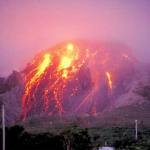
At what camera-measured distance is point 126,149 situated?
162ft

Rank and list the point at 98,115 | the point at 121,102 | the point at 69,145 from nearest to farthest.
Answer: the point at 69,145, the point at 98,115, the point at 121,102

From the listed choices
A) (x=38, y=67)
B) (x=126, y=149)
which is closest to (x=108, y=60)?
(x=38, y=67)

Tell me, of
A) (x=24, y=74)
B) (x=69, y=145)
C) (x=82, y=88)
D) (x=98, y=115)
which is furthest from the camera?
(x=24, y=74)

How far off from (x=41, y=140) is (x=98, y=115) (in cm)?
8213

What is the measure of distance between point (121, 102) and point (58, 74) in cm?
3670

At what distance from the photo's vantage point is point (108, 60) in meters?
185

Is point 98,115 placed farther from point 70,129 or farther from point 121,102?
point 70,129

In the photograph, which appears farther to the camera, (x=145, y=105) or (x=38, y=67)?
(x=38, y=67)

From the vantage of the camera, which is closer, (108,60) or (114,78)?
(114,78)

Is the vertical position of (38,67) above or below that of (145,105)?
above

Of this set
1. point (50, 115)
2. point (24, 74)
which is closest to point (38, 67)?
point (24, 74)

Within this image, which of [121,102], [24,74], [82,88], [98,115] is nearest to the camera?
[98,115]

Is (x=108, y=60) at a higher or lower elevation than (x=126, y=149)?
higher

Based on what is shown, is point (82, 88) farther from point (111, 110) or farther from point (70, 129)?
point (70, 129)
